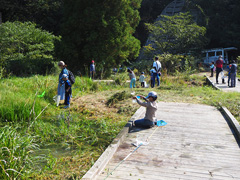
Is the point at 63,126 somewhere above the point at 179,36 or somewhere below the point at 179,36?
below

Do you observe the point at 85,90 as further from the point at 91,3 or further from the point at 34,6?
the point at 34,6

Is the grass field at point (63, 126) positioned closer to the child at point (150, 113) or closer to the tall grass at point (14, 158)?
the tall grass at point (14, 158)

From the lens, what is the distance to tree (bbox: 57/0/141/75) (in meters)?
20.7

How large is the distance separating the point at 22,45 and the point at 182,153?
2183 cm

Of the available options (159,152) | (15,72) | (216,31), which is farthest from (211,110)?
(216,31)

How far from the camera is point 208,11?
3428 centimetres

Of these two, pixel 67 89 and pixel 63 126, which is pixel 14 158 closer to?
pixel 63 126

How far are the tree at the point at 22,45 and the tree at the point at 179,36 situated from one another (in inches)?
478

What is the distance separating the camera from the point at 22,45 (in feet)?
76.9

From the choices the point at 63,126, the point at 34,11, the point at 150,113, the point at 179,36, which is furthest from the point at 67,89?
the point at 34,11

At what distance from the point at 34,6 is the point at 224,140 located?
30854 mm

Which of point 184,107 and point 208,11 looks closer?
point 184,107

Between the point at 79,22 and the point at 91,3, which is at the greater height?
the point at 91,3

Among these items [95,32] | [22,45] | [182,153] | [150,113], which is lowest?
[182,153]
